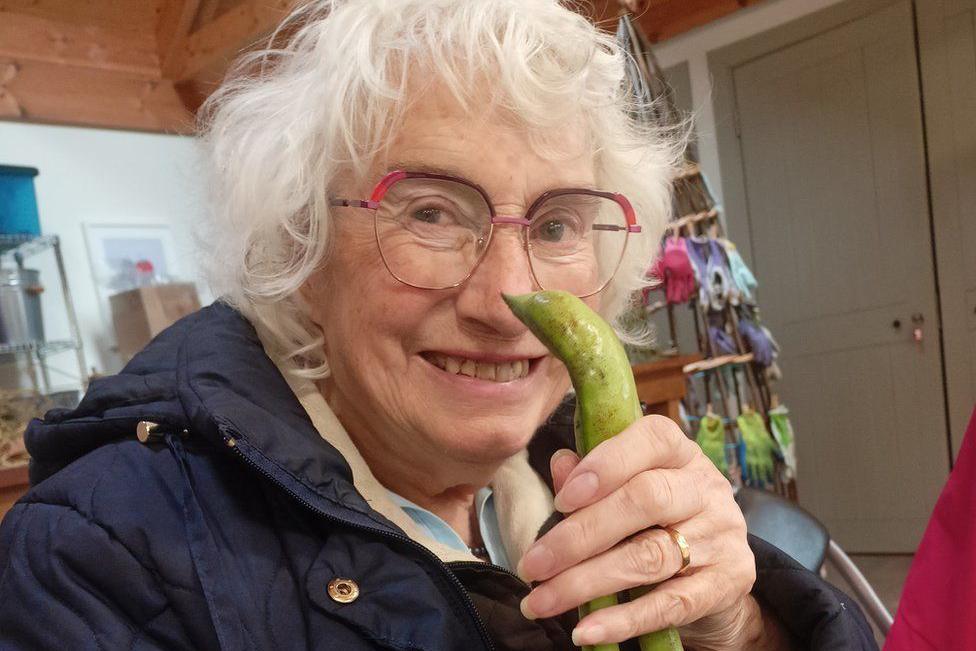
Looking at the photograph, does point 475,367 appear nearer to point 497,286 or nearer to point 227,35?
point 497,286

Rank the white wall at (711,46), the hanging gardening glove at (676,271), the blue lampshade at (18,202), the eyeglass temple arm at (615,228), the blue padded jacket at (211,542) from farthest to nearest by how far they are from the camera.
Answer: the white wall at (711,46), the blue lampshade at (18,202), the hanging gardening glove at (676,271), the eyeglass temple arm at (615,228), the blue padded jacket at (211,542)

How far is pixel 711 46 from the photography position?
4.33m

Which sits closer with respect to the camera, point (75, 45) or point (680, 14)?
point (75, 45)

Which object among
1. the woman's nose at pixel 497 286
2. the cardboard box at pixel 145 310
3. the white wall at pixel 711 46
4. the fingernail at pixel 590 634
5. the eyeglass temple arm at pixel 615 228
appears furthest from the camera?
the white wall at pixel 711 46

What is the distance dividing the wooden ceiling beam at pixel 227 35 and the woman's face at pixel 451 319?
2.69 meters

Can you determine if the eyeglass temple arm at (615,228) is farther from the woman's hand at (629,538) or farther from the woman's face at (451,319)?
the woman's hand at (629,538)

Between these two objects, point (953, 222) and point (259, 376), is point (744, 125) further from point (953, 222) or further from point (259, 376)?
point (259, 376)

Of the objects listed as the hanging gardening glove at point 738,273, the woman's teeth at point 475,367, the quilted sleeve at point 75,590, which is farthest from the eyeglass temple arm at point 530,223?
the hanging gardening glove at point 738,273

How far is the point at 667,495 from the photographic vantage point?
2.25ft

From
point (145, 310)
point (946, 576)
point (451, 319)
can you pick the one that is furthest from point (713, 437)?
point (145, 310)

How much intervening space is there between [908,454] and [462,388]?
12.4ft

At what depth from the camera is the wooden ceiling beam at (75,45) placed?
3.51m

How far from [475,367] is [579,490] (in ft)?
1.04

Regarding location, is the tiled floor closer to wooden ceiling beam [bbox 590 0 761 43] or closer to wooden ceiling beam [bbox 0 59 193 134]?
wooden ceiling beam [bbox 590 0 761 43]
